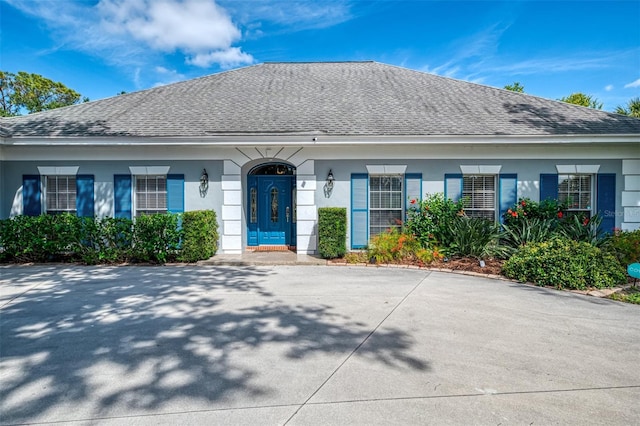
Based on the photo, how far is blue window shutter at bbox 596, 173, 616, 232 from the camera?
9578mm

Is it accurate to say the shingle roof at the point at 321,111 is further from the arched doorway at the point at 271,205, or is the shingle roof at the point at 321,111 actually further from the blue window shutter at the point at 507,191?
the arched doorway at the point at 271,205

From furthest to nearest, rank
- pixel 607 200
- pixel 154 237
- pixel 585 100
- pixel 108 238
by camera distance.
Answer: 1. pixel 585 100
2. pixel 607 200
3. pixel 108 238
4. pixel 154 237

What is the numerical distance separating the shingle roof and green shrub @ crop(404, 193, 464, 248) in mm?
1871

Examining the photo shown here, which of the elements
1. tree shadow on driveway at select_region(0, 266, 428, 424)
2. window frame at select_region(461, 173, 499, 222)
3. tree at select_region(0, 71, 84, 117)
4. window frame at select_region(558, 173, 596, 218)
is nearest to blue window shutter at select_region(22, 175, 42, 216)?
tree shadow on driveway at select_region(0, 266, 428, 424)

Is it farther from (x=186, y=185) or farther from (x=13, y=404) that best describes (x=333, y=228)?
(x=13, y=404)

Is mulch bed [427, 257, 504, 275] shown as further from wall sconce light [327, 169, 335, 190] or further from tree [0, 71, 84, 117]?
tree [0, 71, 84, 117]

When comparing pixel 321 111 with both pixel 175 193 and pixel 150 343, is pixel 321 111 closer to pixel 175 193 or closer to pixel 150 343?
pixel 175 193

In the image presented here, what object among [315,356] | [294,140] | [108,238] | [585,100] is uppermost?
[585,100]

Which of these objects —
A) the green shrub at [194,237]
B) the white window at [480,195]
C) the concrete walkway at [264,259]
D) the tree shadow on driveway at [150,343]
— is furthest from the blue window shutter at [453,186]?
the green shrub at [194,237]

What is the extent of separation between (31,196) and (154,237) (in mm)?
4424

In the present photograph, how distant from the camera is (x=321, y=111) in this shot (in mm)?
10500

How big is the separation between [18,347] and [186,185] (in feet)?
20.9

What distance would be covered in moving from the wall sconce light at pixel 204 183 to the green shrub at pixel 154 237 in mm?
1381

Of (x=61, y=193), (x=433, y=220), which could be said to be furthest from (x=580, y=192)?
(x=61, y=193)
